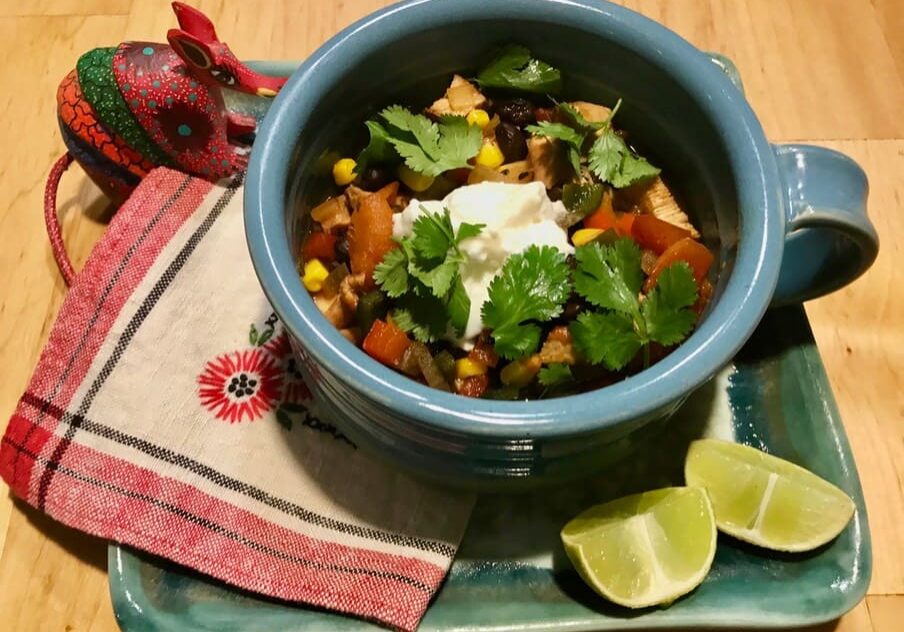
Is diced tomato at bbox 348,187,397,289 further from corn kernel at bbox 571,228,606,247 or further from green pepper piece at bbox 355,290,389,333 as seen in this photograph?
corn kernel at bbox 571,228,606,247

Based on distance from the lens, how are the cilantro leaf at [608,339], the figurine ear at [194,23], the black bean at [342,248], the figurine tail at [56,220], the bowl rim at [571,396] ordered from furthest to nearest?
the figurine tail at [56,220] → the figurine ear at [194,23] → the black bean at [342,248] → the cilantro leaf at [608,339] → the bowl rim at [571,396]

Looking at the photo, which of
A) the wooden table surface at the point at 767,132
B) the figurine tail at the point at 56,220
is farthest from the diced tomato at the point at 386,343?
the figurine tail at the point at 56,220

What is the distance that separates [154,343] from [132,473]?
0.16m

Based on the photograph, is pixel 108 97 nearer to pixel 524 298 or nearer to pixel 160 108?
pixel 160 108

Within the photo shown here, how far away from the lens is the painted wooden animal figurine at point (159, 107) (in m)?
1.06

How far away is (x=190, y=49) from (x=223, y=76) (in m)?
0.05

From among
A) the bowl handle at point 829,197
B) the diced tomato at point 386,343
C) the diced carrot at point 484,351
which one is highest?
the bowl handle at point 829,197

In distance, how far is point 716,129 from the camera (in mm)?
857

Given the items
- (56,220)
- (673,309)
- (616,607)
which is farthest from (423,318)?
(56,220)

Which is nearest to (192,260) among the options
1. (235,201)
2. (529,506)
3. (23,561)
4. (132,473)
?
(235,201)

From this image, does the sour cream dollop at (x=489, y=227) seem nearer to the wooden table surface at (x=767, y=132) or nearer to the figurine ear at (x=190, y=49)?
the figurine ear at (x=190, y=49)

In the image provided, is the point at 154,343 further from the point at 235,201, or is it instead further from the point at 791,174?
the point at 791,174

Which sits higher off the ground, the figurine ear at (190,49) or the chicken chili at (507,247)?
the figurine ear at (190,49)

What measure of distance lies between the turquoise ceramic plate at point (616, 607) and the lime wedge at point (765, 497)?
0.07 feet
